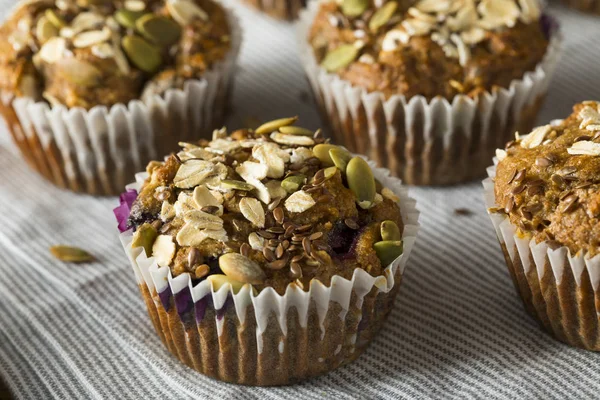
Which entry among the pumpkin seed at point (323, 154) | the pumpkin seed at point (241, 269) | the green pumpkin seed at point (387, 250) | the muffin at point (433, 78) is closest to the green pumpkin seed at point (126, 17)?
the muffin at point (433, 78)

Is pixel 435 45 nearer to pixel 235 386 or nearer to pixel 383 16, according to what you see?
pixel 383 16

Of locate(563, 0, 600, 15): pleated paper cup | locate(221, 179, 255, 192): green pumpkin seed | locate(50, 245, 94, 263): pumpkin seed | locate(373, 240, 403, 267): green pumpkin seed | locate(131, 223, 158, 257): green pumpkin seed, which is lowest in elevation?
locate(50, 245, 94, 263): pumpkin seed

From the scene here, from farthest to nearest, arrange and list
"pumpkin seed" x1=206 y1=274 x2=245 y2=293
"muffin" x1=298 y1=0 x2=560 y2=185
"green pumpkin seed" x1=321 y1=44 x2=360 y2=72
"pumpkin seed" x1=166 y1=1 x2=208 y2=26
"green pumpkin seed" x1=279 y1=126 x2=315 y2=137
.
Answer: "pumpkin seed" x1=166 y1=1 x2=208 y2=26, "green pumpkin seed" x1=321 y1=44 x2=360 y2=72, "muffin" x1=298 y1=0 x2=560 y2=185, "green pumpkin seed" x1=279 y1=126 x2=315 y2=137, "pumpkin seed" x1=206 y1=274 x2=245 y2=293

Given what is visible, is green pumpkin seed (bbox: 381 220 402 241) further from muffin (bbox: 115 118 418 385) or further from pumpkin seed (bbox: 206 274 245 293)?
pumpkin seed (bbox: 206 274 245 293)

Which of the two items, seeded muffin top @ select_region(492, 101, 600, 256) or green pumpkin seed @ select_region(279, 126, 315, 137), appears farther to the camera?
green pumpkin seed @ select_region(279, 126, 315, 137)

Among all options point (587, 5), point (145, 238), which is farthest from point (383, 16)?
point (587, 5)

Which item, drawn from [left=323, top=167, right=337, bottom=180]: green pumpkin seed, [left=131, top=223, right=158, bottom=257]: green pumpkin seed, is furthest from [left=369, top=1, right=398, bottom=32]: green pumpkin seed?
[left=131, top=223, right=158, bottom=257]: green pumpkin seed

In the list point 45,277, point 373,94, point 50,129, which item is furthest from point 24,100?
point 373,94
